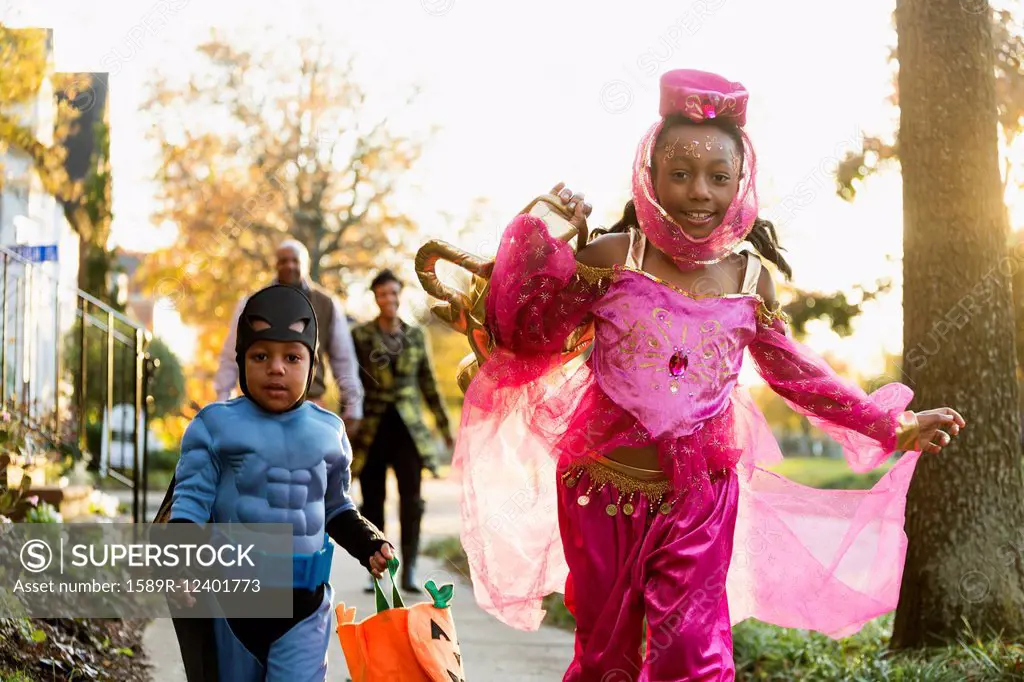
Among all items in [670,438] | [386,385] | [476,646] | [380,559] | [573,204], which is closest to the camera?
[380,559]

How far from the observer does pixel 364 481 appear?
316 inches

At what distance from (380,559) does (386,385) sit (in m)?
4.71

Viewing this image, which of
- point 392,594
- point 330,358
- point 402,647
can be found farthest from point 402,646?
point 330,358

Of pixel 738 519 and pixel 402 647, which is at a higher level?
pixel 738 519

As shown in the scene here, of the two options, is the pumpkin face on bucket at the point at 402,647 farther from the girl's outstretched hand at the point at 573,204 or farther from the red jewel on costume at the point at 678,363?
the girl's outstretched hand at the point at 573,204

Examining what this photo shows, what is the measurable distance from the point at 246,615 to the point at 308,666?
0.23 meters

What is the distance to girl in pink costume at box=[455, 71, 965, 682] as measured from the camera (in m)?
3.60

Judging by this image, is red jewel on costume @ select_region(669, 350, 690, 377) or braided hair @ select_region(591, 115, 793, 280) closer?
red jewel on costume @ select_region(669, 350, 690, 377)

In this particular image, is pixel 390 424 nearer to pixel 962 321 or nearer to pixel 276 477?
pixel 962 321

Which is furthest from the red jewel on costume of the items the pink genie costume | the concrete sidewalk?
the concrete sidewalk

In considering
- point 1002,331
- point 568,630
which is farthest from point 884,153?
point 568,630

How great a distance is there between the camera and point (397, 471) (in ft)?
26.5

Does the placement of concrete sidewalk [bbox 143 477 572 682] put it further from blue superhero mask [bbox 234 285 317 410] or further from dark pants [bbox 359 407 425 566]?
blue superhero mask [bbox 234 285 317 410]

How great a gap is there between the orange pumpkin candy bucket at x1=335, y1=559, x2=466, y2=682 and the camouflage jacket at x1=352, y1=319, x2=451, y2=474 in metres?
4.59
